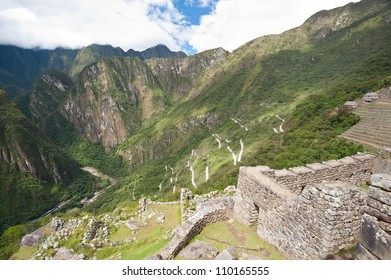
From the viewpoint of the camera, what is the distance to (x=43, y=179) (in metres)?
155

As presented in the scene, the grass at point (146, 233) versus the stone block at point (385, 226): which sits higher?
the stone block at point (385, 226)

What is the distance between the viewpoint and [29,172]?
15112 centimetres

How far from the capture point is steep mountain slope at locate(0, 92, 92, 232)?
12762 centimetres

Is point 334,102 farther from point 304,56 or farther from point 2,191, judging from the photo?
point 2,191

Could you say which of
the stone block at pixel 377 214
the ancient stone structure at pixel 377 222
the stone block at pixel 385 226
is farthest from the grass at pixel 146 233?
the stone block at pixel 385 226

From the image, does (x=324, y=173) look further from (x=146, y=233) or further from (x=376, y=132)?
(x=376, y=132)

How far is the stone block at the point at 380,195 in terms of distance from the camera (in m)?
4.06

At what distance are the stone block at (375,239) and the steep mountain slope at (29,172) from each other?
146 meters

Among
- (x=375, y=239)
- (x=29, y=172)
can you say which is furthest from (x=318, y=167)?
(x=29, y=172)

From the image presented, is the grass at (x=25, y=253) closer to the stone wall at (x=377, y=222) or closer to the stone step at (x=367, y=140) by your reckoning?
the stone wall at (x=377, y=222)

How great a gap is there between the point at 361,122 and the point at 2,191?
6330 inches

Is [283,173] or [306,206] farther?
[283,173]

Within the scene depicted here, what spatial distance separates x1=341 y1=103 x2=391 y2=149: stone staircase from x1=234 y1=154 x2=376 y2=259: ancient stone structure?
46.3 ft

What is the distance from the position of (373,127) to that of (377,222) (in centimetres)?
2919
